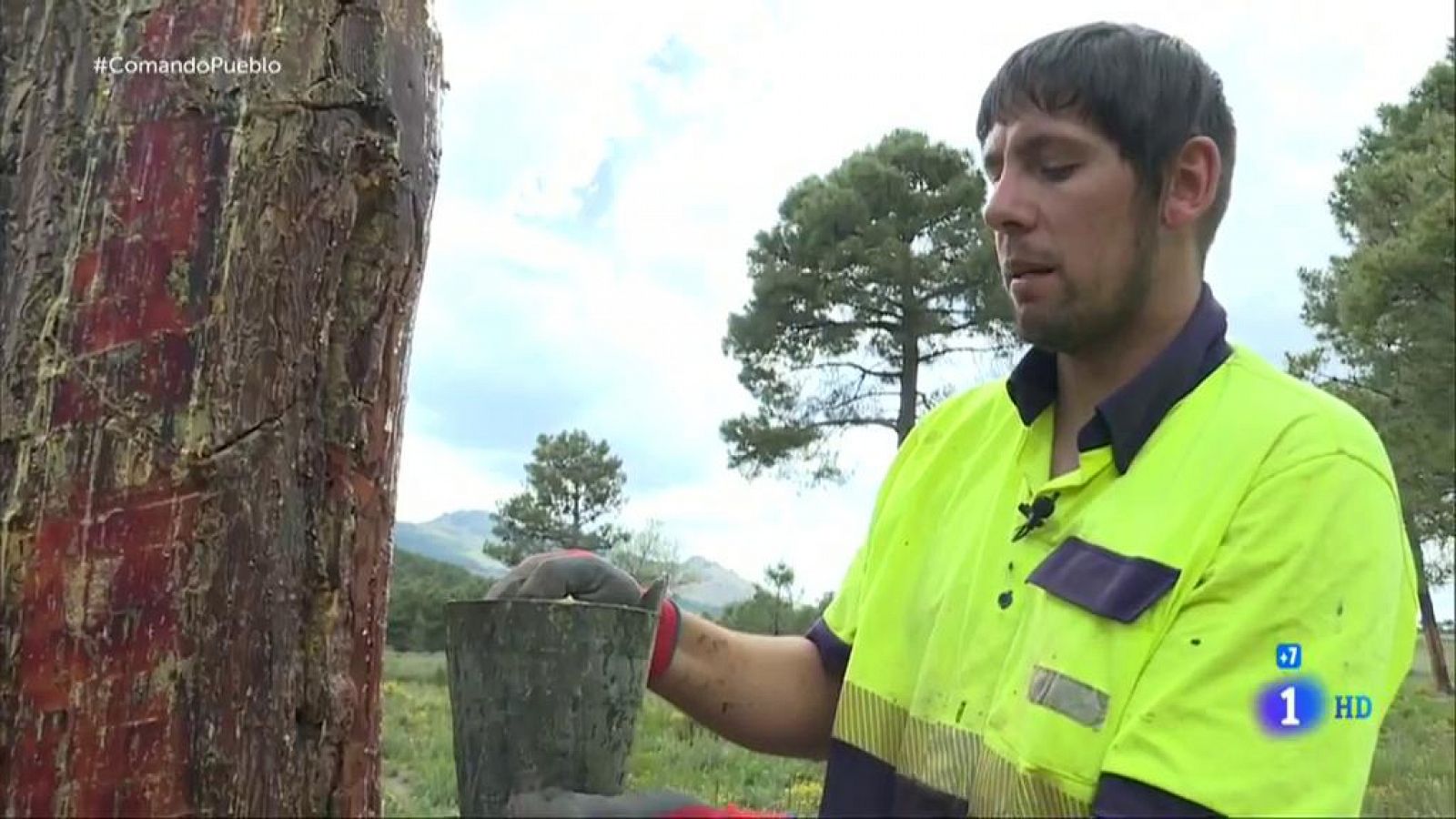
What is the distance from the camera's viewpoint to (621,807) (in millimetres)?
1373

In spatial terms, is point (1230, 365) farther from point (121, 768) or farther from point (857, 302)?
point (857, 302)

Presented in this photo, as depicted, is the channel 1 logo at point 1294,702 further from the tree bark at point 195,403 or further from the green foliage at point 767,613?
the green foliage at point 767,613

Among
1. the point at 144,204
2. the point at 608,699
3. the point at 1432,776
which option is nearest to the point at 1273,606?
the point at 608,699

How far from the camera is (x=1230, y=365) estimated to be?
176cm

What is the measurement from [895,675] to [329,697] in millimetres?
807

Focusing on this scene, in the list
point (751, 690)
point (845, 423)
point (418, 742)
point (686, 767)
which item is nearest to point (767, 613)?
point (418, 742)

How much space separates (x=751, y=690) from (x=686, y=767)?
18.2ft

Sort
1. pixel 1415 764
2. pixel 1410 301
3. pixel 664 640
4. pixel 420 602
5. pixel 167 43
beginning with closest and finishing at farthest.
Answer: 1. pixel 167 43
2. pixel 664 640
3. pixel 1415 764
4. pixel 420 602
5. pixel 1410 301

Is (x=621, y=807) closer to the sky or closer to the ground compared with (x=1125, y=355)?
closer to the ground

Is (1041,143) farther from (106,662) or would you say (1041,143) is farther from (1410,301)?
(1410,301)

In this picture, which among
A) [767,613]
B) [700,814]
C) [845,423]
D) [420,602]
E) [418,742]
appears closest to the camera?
[700,814]

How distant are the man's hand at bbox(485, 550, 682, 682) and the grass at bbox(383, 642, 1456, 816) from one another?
3.11 m

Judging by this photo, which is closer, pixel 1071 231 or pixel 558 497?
pixel 1071 231

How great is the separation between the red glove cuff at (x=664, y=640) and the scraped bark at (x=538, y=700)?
399 mm
